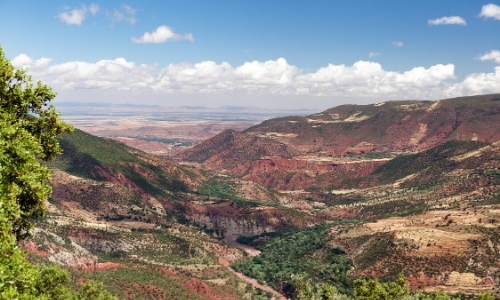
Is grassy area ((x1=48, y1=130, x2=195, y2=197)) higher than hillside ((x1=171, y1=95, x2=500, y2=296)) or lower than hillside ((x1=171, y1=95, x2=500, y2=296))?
A: higher

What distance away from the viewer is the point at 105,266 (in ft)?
226

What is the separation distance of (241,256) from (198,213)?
1174 inches

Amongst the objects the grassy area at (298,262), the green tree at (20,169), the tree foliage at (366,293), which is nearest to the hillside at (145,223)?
the grassy area at (298,262)

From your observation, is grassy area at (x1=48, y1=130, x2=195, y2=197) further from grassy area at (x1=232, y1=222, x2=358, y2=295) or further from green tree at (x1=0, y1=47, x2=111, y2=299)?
green tree at (x1=0, y1=47, x2=111, y2=299)

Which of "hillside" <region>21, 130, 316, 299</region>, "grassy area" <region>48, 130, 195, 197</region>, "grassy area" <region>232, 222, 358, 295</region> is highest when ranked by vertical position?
"grassy area" <region>48, 130, 195, 197</region>

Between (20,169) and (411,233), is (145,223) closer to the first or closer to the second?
(411,233)

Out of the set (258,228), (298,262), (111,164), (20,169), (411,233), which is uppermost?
(20,169)

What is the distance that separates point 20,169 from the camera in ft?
46.0

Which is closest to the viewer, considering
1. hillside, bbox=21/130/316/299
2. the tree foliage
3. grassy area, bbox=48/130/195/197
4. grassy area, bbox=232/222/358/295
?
the tree foliage

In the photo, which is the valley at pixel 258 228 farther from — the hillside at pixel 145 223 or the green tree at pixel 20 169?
the green tree at pixel 20 169

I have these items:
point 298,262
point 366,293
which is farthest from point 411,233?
point 366,293

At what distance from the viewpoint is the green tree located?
1173cm

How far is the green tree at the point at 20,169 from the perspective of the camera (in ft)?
Result: 38.5

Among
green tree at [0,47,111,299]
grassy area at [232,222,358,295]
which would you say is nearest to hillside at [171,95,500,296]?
grassy area at [232,222,358,295]
